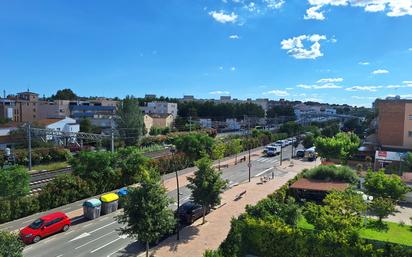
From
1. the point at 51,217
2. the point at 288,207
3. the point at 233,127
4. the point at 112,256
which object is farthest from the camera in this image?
the point at 233,127

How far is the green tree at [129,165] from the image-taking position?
114 ft

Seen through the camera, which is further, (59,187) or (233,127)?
(233,127)

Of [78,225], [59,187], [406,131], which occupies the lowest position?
[78,225]

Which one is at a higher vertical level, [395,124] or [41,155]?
[395,124]

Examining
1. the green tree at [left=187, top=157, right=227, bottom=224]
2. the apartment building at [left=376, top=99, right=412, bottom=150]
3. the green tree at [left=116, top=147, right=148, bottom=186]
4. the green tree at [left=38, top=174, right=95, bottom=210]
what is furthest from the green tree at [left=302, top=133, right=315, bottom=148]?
the green tree at [left=38, top=174, right=95, bottom=210]

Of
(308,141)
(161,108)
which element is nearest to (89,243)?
(308,141)

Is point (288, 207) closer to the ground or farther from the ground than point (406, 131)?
closer to the ground

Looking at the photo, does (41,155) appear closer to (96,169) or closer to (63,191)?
(96,169)

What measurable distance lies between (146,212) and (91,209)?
10948mm

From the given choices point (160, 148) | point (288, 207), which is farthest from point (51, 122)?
point (288, 207)

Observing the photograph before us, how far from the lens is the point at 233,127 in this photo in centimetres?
11962

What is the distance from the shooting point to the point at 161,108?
121m

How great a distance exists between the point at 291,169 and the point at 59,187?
3167 cm

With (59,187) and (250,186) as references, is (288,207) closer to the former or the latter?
(250,186)
